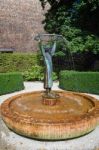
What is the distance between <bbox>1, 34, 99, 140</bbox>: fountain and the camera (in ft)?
22.4

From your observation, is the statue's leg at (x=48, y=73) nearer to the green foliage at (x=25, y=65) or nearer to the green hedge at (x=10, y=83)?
the green hedge at (x=10, y=83)

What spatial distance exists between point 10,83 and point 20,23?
11678 mm

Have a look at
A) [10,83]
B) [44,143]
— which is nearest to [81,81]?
[10,83]

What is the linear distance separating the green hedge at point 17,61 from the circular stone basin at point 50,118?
1114 centimetres

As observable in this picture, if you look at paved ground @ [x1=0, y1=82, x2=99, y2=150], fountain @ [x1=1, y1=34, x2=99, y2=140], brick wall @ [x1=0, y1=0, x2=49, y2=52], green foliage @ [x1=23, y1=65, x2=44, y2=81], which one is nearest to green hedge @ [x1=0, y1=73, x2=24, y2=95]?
green foliage @ [x1=23, y1=65, x2=44, y2=81]

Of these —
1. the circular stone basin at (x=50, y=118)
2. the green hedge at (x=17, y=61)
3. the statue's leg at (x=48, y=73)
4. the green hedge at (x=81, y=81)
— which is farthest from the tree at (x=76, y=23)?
the statue's leg at (x=48, y=73)

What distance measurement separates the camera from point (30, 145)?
7.32m

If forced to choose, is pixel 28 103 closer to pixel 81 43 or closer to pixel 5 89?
pixel 5 89

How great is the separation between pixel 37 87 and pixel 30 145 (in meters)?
9.25

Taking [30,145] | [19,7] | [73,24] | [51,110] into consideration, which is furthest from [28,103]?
[19,7]

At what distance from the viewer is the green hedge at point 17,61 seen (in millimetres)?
19781

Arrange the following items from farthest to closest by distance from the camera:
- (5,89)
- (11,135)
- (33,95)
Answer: (5,89), (33,95), (11,135)

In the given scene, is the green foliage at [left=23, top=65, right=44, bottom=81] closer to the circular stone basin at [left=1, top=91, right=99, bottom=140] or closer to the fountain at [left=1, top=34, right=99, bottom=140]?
the fountain at [left=1, top=34, right=99, bottom=140]

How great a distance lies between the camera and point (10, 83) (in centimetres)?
1505
